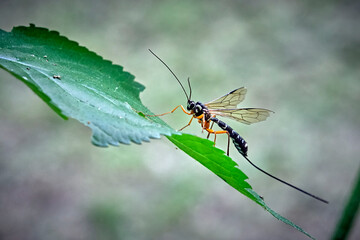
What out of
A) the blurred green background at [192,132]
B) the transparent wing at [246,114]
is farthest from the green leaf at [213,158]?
the blurred green background at [192,132]

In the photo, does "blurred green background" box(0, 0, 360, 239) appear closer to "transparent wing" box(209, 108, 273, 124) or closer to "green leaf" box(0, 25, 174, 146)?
"transparent wing" box(209, 108, 273, 124)

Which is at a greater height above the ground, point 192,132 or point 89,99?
point 192,132

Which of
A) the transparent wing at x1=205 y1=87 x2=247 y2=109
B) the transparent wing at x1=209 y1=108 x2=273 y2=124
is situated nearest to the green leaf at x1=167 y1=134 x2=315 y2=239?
the transparent wing at x1=209 y1=108 x2=273 y2=124

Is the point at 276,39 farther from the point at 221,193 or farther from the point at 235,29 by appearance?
the point at 221,193

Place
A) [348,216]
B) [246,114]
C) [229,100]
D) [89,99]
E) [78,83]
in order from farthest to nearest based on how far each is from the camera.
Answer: [229,100], [246,114], [78,83], [89,99], [348,216]

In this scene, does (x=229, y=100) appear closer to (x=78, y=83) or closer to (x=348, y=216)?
(x=78, y=83)

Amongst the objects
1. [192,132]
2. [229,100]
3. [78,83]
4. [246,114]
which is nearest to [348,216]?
[78,83]

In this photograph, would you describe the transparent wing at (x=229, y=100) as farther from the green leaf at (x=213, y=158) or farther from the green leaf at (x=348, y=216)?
the green leaf at (x=348, y=216)
